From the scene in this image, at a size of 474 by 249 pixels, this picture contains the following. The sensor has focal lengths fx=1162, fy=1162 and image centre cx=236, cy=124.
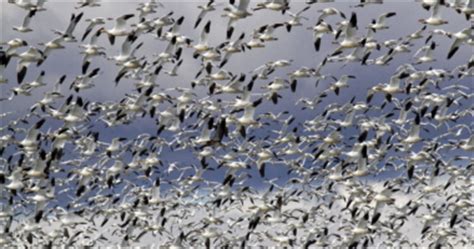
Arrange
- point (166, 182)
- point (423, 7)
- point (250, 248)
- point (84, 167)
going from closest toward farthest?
point (423, 7), point (84, 167), point (166, 182), point (250, 248)

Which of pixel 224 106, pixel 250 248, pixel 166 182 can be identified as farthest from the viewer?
pixel 250 248

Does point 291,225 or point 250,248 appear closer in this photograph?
point 291,225

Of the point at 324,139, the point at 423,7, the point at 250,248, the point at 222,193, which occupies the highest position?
the point at 423,7

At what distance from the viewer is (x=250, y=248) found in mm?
69500

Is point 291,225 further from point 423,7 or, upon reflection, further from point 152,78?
point 423,7

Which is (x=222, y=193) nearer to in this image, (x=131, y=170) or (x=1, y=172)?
(x=131, y=170)

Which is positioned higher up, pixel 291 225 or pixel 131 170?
pixel 131 170

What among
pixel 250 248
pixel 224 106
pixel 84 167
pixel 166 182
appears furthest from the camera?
pixel 250 248

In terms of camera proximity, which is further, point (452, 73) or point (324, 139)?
point (324, 139)

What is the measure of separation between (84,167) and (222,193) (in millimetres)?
7902

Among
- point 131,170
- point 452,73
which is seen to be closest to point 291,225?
point 131,170

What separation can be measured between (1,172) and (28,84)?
6871mm

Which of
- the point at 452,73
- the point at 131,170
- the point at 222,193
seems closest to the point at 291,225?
the point at 222,193

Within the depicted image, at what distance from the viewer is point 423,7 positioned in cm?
5006
